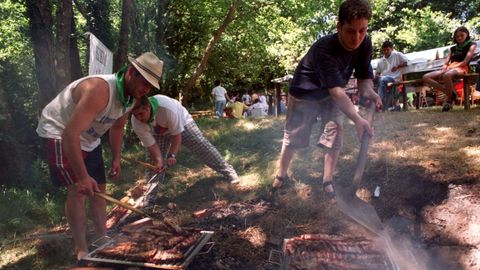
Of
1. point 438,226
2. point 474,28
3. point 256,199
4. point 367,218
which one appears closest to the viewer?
point 367,218

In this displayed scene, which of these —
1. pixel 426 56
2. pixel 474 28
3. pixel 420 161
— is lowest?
Answer: pixel 420 161

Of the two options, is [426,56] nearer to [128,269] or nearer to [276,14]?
[276,14]

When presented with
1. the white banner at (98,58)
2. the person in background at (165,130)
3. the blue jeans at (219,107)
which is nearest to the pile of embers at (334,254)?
the person in background at (165,130)

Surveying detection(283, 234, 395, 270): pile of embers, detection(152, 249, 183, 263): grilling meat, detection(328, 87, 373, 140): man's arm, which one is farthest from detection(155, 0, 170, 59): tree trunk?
detection(283, 234, 395, 270): pile of embers

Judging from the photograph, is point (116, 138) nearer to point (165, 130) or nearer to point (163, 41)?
point (165, 130)

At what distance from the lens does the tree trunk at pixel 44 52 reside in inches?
257

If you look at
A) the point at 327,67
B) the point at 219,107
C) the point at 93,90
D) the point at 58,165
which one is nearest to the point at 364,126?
the point at 327,67

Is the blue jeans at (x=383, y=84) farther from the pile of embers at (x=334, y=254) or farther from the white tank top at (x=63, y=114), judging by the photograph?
the white tank top at (x=63, y=114)

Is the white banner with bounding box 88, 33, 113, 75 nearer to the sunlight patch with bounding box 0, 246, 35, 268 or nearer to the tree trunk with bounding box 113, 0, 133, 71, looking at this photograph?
the sunlight patch with bounding box 0, 246, 35, 268

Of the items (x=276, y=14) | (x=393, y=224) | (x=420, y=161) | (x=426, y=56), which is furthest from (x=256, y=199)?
(x=276, y=14)

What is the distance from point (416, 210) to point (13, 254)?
14.8 ft

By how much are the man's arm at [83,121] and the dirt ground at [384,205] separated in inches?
47.5

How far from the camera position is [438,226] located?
12.7 feet

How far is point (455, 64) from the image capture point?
24.2 feet
